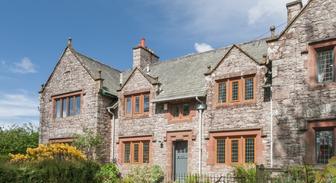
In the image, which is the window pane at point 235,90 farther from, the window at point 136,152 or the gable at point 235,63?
the window at point 136,152

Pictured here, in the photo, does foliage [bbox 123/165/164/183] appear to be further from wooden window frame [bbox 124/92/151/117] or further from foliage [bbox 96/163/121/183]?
wooden window frame [bbox 124/92/151/117]

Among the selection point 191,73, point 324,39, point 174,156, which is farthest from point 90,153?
point 324,39

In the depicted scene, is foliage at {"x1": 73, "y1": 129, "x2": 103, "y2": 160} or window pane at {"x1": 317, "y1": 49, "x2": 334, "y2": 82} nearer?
window pane at {"x1": 317, "y1": 49, "x2": 334, "y2": 82}

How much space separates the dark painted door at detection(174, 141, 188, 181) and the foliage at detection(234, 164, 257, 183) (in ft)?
13.4

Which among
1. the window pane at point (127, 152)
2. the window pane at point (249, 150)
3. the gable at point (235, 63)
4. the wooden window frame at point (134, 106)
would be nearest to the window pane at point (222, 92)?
the gable at point (235, 63)

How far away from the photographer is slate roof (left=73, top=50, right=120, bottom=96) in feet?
92.1

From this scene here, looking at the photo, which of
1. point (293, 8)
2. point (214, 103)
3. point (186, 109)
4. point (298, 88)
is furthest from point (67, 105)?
point (298, 88)

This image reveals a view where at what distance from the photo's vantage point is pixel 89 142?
25.7 metres

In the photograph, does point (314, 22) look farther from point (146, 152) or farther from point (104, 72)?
point (104, 72)

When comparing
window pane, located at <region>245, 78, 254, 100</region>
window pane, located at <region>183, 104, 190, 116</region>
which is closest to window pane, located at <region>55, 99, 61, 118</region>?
window pane, located at <region>183, 104, 190, 116</region>

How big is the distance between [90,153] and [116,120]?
2.62 metres

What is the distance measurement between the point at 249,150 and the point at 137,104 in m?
8.26

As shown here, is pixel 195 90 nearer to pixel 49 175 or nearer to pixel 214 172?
pixel 214 172

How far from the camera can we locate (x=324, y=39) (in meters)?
17.6
